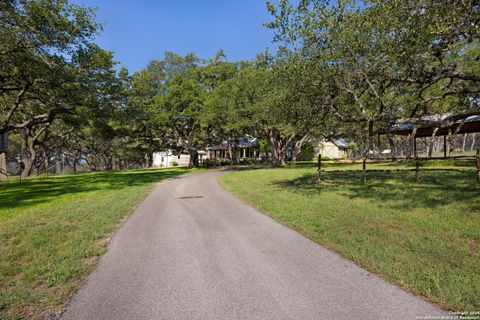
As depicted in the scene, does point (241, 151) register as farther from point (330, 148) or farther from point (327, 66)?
point (327, 66)

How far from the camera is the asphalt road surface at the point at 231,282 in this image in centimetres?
315

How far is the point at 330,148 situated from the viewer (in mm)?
60938

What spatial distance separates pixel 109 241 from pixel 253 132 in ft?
104

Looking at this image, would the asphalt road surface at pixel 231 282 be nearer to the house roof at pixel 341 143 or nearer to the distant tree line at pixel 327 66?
the distant tree line at pixel 327 66

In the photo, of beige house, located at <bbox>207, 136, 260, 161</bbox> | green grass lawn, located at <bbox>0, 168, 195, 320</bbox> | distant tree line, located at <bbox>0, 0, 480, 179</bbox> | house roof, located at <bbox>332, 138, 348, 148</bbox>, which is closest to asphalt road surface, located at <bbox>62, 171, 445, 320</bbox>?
green grass lawn, located at <bbox>0, 168, 195, 320</bbox>

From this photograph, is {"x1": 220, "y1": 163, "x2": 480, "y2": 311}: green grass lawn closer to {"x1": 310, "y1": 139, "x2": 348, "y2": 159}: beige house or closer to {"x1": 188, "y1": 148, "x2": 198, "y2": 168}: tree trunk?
{"x1": 188, "y1": 148, "x2": 198, "y2": 168}: tree trunk

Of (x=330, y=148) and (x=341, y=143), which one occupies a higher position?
(x=341, y=143)

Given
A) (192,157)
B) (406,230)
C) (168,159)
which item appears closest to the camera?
(406,230)

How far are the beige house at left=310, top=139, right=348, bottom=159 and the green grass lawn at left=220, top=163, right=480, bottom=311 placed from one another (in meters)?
46.8

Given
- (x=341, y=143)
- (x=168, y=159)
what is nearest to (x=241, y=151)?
(x=168, y=159)

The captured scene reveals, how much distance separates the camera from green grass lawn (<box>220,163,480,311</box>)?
377cm

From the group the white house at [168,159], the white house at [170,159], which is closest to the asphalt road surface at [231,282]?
the white house at [170,159]

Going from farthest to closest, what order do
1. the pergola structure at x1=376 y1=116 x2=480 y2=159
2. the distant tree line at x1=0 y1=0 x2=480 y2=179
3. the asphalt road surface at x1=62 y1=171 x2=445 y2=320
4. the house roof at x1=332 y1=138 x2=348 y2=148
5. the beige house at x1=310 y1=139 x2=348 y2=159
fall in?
the house roof at x1=332 y1=138 x2=348 y2=148
the beige house at x1=310 y1=139 x2=348 y2=159
the pergola structure at x1=376 y1=116 x2=480 y2=159
the distant tree line at x1=0 y1=0 x2=480 y2=179
the asphalt road surface at x1=62 y1=171 x2=445 y2=320

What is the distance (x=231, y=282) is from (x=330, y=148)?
2395 inches
